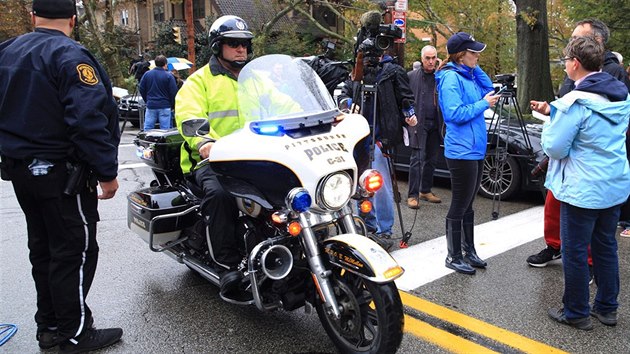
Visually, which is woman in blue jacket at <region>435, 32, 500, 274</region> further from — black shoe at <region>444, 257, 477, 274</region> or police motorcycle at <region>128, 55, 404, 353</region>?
police motorcycle at <region>128, 55, 404, 353</region>

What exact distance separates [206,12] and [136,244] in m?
32.3

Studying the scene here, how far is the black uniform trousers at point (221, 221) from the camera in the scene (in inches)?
132

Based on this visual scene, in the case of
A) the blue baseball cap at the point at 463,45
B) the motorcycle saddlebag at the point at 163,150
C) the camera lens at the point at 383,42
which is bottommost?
the motorcycle saddlebag at the point at 163,150

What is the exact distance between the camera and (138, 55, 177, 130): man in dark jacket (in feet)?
35.7

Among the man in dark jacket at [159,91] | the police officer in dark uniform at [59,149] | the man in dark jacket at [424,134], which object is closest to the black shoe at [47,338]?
the police officer in dark uniform at [59,149]

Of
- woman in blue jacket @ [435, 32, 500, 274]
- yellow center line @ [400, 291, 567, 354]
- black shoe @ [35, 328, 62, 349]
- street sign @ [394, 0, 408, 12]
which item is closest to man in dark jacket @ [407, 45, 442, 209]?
street sign @ [394, 0, 408, 12]

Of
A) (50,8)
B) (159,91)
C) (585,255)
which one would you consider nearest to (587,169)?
(585,255)

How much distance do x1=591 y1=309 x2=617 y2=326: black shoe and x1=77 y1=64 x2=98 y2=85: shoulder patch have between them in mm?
3598

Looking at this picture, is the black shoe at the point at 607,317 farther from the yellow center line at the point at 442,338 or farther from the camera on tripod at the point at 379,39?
the camera on tripod at the point at 379,39

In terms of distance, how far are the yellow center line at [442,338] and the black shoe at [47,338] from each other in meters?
2.22

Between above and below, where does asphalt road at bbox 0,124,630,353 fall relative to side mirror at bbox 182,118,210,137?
below

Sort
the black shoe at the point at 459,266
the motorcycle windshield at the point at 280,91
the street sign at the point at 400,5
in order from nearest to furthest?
the motorcycle windshield at the point at 280,91
the black shoe at the point at 459,266
the street sign at the point at 400,5

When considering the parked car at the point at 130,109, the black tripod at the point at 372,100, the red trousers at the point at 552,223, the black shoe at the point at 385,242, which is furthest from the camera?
the parked car at the point at 130,109

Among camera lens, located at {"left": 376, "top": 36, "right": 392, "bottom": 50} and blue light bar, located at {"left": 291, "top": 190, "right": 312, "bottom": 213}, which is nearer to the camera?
blue light bar, located at {"left": 291, "top": 190, "right": 312, "bottom": 213}
